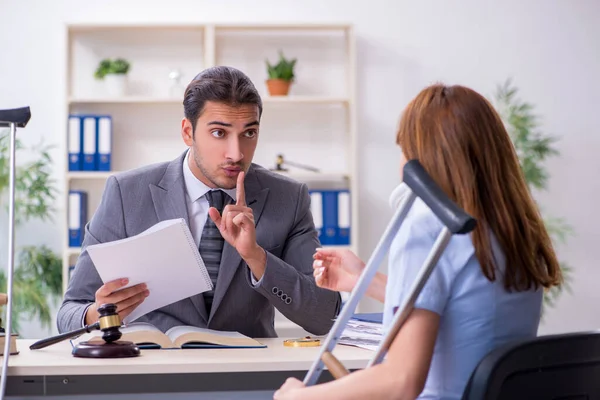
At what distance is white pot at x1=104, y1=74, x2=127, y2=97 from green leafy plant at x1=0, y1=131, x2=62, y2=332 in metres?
0.49

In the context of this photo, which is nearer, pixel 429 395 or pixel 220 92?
pixel 429 395

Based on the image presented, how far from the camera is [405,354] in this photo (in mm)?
1238

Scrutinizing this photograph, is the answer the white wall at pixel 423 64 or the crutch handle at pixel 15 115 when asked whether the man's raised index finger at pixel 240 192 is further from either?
the white wall at pixel 423 64

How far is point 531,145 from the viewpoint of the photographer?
4664 millimetres

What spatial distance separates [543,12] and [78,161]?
2.95 meters

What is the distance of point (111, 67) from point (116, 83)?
0.09 m

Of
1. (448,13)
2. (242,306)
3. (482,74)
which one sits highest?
(448,13)

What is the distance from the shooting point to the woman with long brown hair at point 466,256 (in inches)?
51.9

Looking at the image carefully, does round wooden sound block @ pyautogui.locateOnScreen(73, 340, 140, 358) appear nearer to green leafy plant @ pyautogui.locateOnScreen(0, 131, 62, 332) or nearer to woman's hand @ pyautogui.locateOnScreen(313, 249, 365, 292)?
woman's hand @ pyautogui.locateOnScreen(313, 249, 365, 292)

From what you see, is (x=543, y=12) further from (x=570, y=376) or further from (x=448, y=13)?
(x=570, y=376)

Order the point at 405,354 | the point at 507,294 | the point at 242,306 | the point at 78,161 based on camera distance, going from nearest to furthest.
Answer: the point at 405,354 < the point at 507,294 < the point at 242,306 < the point at 78,161

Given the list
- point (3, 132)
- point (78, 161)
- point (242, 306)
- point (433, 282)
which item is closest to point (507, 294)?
point (433, 282)

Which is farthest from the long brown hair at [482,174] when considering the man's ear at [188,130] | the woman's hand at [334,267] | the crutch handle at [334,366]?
the man's ear at [188,130]

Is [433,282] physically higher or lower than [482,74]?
lower
